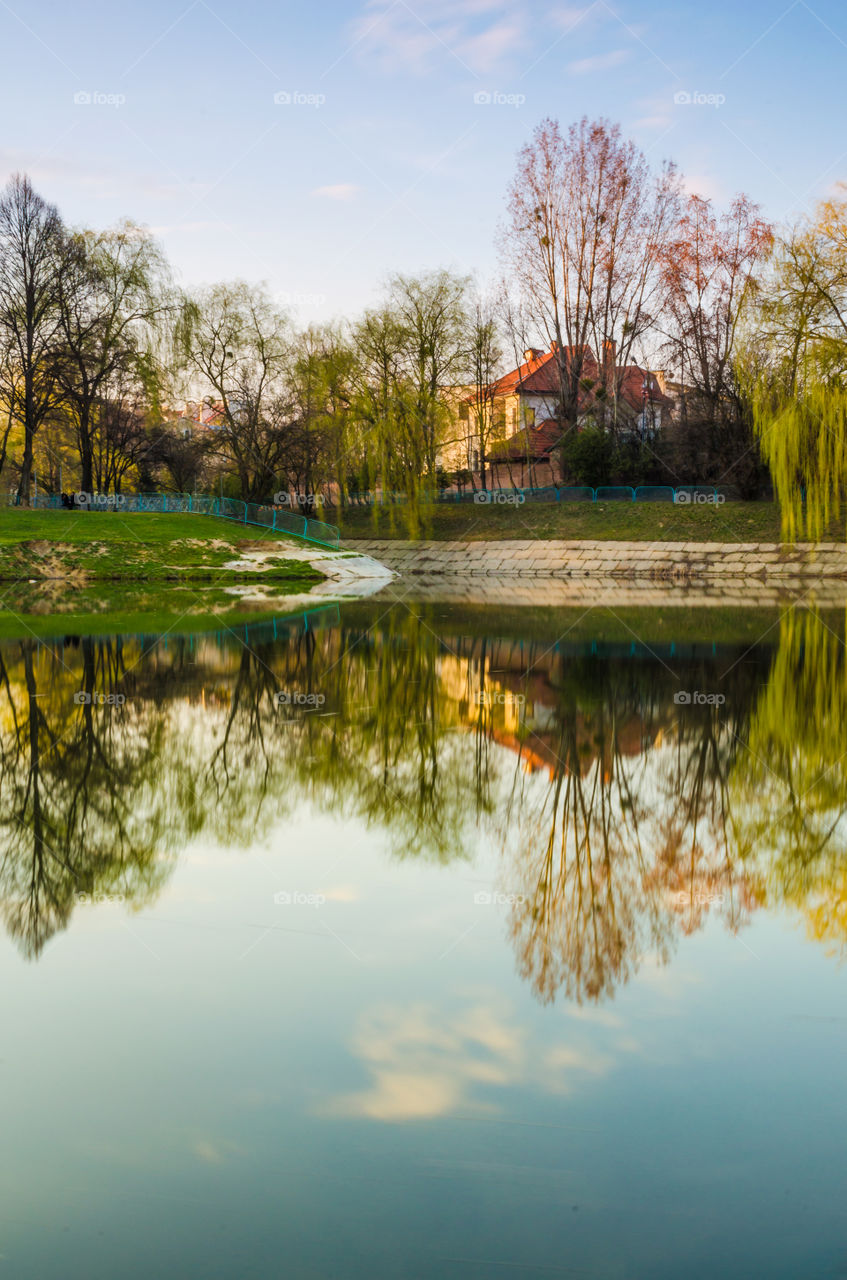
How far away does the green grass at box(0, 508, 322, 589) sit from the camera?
36594 mm

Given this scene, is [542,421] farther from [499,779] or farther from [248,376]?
[499,779]

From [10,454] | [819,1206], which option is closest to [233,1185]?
[819,1206]

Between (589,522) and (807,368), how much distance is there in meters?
14.5

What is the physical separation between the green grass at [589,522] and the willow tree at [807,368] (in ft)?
11.7

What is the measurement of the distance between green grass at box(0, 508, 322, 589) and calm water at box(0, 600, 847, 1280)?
29.1 metres

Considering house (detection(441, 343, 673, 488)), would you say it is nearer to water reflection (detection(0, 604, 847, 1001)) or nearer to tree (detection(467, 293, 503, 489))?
tree (detection(467, 293, 503, 489))

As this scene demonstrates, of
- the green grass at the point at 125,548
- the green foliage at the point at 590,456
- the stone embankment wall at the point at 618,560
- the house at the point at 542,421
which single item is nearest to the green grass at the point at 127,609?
the green grass at the point at 125,548

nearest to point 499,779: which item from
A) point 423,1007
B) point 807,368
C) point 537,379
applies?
point 423,1007

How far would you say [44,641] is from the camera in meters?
17.4

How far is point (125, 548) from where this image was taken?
127 ft

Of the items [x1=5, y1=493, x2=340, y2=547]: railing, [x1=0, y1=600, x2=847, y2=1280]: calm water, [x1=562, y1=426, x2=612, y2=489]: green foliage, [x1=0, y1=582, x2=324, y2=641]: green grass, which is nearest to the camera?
[x1=0, y1=600, x2=847, y2=1280]: calm water

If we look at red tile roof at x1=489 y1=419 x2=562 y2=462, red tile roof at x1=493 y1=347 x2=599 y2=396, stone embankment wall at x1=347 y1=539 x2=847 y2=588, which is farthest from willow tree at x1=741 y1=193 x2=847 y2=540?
red tile roof at x1=493 y1=347 x2=599 y2=396

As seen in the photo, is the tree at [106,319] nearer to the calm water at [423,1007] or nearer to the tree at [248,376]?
the tree at [248,376]

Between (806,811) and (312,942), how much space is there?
140 inches
